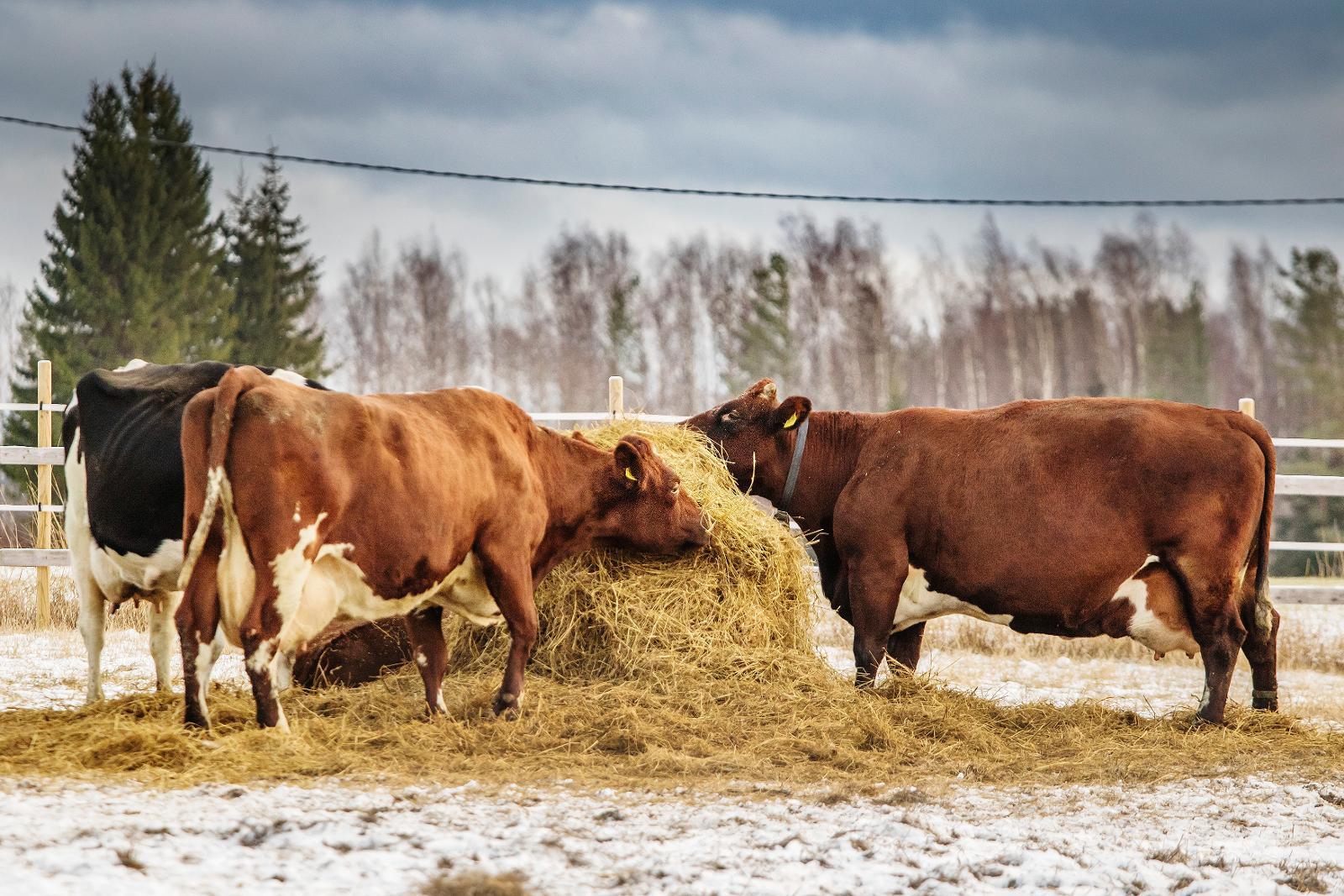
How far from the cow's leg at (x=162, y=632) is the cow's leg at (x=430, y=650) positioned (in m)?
1.40

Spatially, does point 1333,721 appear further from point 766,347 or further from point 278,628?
point 766,347

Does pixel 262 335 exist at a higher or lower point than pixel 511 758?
higher

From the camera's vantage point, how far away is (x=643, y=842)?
3.97 meters

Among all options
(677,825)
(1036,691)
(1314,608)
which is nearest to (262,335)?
(1314,608)

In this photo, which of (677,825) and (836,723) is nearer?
(677,825)

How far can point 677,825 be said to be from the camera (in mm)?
4199

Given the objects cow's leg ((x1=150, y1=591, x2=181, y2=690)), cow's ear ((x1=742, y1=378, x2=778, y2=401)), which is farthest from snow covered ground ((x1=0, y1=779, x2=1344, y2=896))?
cow's ear ((x1=742, y1=378, x2=778, y2=401))

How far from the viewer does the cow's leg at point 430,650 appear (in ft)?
19.2

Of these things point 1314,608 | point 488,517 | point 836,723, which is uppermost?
point 488,517

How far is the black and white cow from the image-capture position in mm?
5992

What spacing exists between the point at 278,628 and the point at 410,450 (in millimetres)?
884

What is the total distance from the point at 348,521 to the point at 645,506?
5.94 ft

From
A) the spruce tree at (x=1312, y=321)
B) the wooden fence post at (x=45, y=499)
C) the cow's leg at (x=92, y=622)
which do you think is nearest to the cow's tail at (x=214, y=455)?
the cow's leg at (x=92, y=622)

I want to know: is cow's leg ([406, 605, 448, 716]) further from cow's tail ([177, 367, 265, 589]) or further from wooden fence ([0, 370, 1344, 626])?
wooden fence ([0, 370, 1344, 626])
